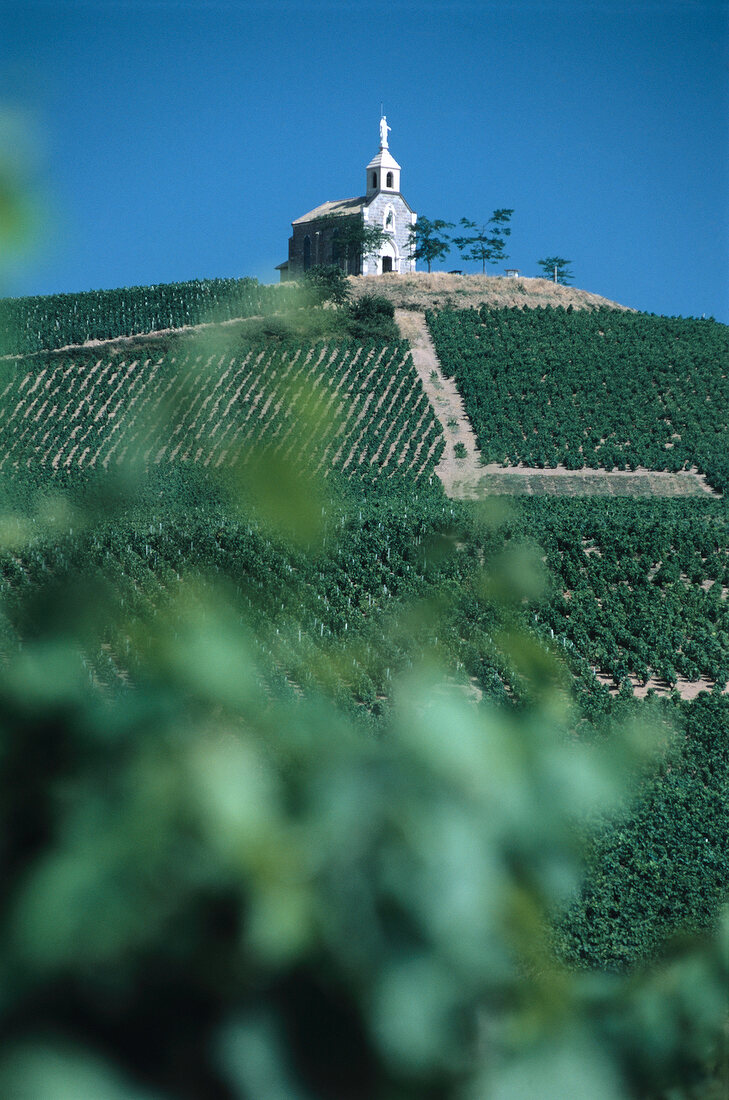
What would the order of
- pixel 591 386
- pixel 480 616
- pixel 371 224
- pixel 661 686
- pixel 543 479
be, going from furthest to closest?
pixel 371 224 < pixel 591 386 < pixel 543 479 < pixel 661 686 < pixel 480 616

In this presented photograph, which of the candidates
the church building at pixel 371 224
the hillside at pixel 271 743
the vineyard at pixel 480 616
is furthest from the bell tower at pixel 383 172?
the hillside at pixel 271 743

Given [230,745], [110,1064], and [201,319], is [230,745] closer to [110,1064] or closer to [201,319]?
[110,1064]

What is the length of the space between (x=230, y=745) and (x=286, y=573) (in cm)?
31

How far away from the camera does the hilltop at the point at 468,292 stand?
5297 cm

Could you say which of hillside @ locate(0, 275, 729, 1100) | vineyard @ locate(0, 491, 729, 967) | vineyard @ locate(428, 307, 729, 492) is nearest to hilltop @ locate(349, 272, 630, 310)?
vineyard @ locate(428, 307, 729, 492)

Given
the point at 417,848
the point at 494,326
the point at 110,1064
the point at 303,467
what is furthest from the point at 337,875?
the point at 494,326

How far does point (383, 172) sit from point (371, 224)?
4.77 metres

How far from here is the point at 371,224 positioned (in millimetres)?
68312

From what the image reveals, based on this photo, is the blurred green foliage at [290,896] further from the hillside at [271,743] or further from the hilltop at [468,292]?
the hilltop at [468,292]

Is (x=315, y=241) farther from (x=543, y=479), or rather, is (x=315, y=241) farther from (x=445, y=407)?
(x=543, y=479)

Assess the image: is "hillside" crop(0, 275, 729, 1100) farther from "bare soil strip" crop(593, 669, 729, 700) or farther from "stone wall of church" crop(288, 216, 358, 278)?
"stone wall of church" crop(288, 216, 358, 278)

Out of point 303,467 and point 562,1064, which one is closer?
point 562,1064

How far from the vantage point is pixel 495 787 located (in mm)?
876

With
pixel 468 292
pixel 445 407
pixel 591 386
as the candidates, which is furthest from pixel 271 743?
pixel 468 292
